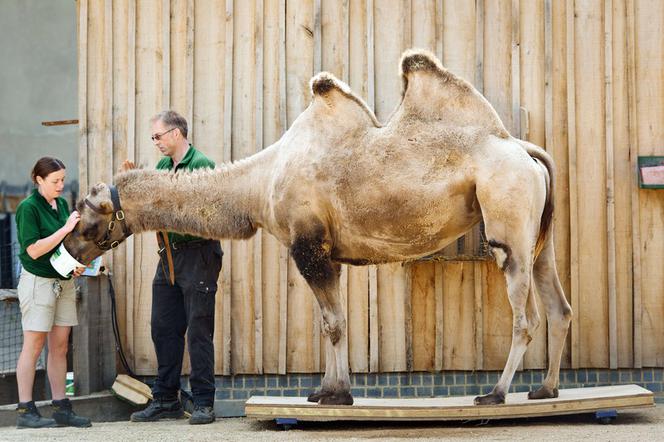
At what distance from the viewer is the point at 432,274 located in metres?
8.24

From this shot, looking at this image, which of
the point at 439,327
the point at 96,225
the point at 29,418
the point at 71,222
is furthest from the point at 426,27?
the point at 29,418

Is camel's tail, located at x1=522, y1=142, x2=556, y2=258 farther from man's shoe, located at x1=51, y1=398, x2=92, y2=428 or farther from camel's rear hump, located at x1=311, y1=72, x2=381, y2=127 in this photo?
man's shoe, located at x1=51, y1=398, x2=92, y2=428

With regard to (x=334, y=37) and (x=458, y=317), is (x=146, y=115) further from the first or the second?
(x=458, y=317)

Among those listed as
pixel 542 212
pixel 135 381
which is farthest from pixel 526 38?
pixel 135 381

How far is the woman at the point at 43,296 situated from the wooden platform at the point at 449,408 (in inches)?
62.7

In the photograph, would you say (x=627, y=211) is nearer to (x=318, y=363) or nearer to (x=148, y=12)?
(x=318, y=363)

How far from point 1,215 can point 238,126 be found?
7428 millimetres

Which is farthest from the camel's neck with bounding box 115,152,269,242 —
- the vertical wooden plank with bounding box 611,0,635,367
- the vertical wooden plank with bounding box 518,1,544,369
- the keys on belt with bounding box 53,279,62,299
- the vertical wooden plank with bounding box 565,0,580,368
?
the vertical wooden plank with bounding box 611,0,635,367

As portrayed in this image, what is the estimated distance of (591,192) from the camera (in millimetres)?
8312

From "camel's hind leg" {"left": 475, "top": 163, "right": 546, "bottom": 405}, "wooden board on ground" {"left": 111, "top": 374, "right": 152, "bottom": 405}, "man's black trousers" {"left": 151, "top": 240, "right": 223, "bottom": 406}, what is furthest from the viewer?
"wooden board on ground" {"left": 111, "top": 374, "right": 152, "bottom": 405}

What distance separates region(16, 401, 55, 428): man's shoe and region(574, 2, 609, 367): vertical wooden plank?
458 centimetres

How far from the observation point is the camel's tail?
674 cm

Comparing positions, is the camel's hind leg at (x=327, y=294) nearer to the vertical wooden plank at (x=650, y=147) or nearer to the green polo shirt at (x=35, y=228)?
the green polo shirt at (x=35, y=228)

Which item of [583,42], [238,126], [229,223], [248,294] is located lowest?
[248,294]
